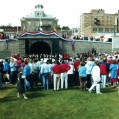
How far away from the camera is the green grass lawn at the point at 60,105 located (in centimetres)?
1132

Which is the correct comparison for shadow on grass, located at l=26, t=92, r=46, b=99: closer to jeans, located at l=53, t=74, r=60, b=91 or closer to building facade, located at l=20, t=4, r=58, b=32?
jeans, located at l=53, t=74, r=60, b=91

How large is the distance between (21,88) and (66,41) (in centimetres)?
3453

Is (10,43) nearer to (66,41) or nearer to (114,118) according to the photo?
(66,41)

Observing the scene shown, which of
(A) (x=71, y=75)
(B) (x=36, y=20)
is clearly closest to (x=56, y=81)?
(A) (x=71, y=75)

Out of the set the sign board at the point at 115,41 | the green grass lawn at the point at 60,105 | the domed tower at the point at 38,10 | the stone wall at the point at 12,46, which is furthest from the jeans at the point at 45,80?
the domed tower at the point at 38,10

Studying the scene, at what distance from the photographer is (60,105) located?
508 inches

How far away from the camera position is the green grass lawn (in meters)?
11.3

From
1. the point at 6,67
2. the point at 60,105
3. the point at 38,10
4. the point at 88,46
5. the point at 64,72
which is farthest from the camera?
the point at 38,10

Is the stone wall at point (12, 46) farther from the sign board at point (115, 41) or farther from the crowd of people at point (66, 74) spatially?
the crowd of people at point (66, 74)

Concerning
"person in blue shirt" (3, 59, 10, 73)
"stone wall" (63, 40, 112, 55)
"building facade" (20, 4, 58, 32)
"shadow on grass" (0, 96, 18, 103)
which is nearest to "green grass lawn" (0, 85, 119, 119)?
"shadow on grass" (0, 96, 18, 103)

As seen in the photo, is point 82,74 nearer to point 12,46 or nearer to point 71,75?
point 71,75

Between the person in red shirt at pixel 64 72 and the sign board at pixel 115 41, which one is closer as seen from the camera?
the person in red shirt at pixel 64 72

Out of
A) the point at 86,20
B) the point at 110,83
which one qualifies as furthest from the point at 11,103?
the point at 86,20

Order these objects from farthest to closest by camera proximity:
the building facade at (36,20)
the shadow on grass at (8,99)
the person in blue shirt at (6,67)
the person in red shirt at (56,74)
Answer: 1. the building facade at (36,20)
2. the person in blue shirt at (6,67)
3. the person in red shirt at (56,74)
4. the shadow on grass at (8,99)
